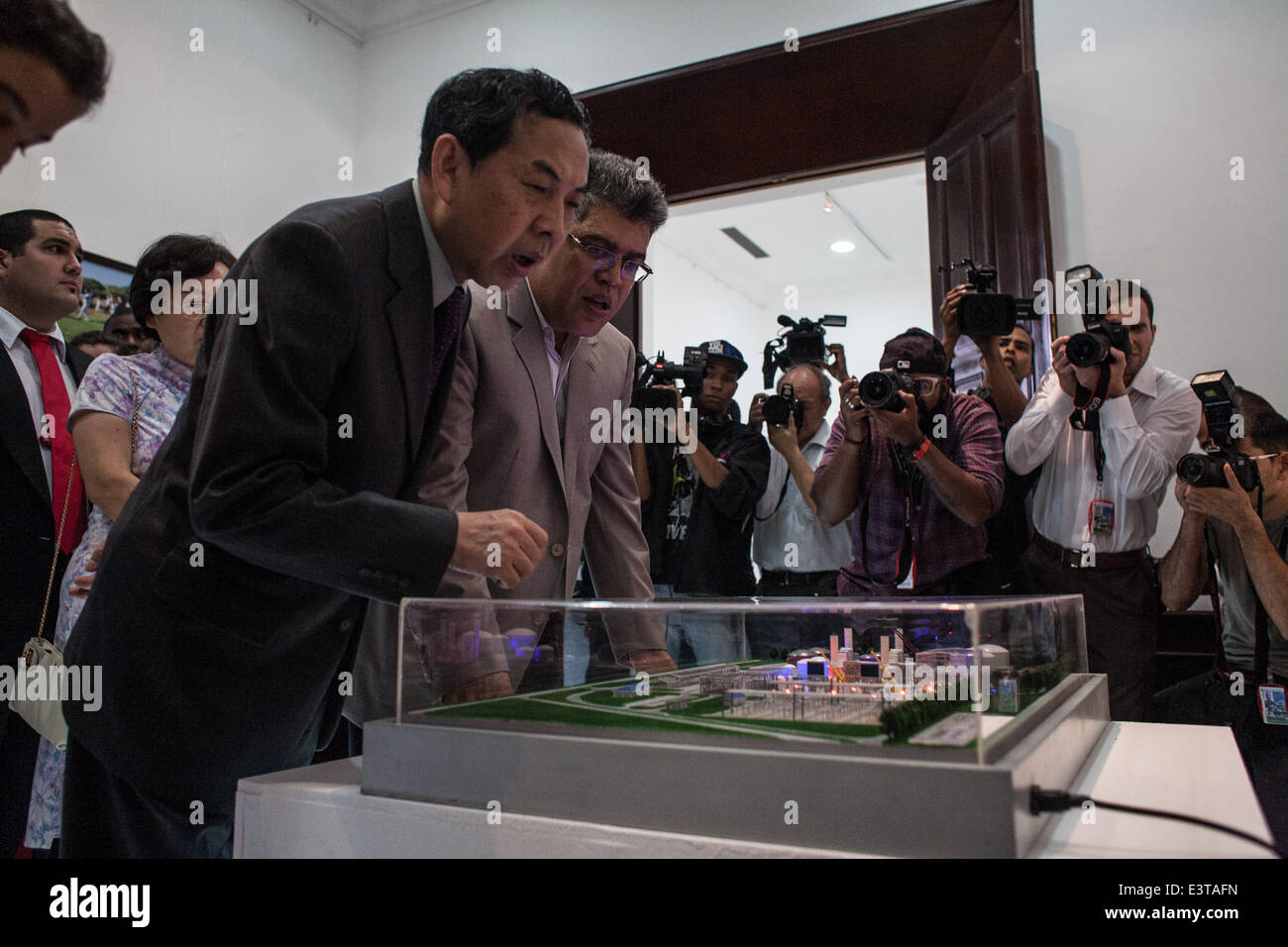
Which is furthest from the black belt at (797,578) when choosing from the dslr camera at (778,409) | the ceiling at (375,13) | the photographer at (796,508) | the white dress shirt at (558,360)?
the ceiling at (375,13)

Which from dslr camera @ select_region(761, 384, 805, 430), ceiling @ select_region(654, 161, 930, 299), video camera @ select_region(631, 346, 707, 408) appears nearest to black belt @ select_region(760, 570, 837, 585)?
dslr camera @ select_region(761, 384, 805, 430)

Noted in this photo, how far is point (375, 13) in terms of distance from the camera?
500cm

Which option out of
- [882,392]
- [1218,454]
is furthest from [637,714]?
[1218,454]

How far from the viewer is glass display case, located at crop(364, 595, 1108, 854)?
71 centimetres

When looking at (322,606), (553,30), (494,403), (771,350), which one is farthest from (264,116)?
(322,606)

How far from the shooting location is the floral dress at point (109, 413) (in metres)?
1.91

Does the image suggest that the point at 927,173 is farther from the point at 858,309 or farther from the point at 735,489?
the point at 858,309

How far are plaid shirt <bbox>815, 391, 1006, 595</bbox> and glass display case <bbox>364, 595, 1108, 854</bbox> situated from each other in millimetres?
1386

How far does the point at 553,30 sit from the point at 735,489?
264 cm

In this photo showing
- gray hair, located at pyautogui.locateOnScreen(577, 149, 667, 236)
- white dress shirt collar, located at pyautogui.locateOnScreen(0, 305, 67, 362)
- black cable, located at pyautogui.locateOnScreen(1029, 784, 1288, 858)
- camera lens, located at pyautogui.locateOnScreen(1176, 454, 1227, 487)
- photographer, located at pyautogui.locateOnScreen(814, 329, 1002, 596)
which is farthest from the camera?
photographer, located at pyautogui.locateOnScreen(814, 329, 1002, 596)

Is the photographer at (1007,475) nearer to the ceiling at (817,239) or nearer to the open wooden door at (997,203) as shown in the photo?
the open wooden door at (997,203)

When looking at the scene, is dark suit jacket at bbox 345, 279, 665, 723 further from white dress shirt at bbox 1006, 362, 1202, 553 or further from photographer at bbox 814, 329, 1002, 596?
white dress shirt at bbox 1006, 362, 1202, 553

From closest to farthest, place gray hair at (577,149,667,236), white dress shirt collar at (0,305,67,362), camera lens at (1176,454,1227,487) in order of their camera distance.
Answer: gray hair at (577,149,667,236) < camera lens at (1176,454,1227,487) < white dress shirt collar at (0,305,67,362)

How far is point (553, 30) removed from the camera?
4.55 meters
